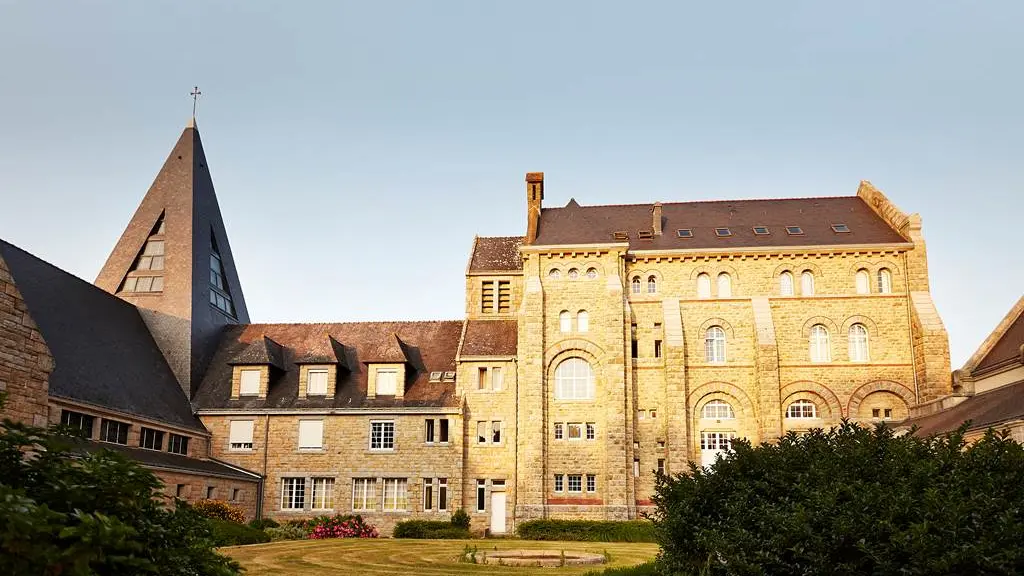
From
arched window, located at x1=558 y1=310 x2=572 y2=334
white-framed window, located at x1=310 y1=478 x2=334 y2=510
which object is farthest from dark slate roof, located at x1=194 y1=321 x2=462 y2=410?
arched window, located at x1=558 y1=310 x2=572 y2=334

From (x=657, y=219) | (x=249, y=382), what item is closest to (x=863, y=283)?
(x=657, y=219)

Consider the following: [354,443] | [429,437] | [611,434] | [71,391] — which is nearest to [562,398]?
[611,434]

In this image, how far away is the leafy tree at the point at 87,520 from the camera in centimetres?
495

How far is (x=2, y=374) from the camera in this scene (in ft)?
43.6

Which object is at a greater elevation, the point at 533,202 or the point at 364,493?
the point at 533,202

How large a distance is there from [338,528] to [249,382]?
8.71 metres

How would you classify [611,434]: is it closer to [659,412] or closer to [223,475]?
[659,412]

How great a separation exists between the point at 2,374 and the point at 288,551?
12.7 m

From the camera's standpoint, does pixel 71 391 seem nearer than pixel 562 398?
Yes

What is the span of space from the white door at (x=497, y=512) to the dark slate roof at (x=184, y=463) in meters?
10.3

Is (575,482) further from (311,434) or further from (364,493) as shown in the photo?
(311,434)

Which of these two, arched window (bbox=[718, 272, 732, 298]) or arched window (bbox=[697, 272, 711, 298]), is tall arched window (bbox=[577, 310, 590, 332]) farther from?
arched window (bbox=[718, 272, 732, 298])

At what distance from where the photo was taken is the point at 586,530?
33.5m

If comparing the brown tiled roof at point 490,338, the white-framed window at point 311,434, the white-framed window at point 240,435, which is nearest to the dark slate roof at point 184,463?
the white-framed window at point 240,435
